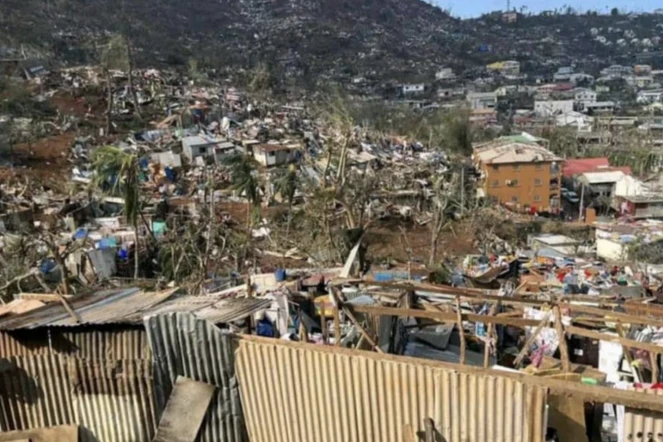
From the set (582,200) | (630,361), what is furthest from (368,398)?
(582,200)

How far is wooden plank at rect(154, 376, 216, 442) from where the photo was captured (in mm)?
3678

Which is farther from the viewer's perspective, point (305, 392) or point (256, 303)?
point (256, 303)

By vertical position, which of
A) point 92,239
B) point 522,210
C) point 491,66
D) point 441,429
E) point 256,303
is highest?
point 491,66

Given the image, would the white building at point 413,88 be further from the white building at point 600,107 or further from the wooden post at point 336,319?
the wooden post at point 336,319

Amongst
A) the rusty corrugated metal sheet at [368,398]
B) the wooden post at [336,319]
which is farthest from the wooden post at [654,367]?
the wooden post at [336,319]

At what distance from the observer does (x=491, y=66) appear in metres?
94.8

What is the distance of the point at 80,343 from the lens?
4070mm

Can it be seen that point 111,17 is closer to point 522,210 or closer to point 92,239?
point 522,210

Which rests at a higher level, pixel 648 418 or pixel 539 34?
pixel 539 34

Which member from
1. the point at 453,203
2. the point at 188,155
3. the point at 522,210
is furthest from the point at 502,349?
the point at 522,210

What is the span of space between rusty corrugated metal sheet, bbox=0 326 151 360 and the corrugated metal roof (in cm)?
6

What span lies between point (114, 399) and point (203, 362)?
26.6 inches

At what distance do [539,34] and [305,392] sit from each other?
5140 inches

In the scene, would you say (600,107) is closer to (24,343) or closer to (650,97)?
(650,97)
